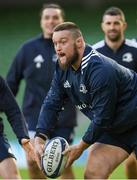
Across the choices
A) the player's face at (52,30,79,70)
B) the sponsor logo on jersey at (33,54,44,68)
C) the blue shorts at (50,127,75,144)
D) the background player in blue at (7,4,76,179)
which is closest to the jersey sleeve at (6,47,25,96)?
the background player in blue at (7,4,76,179)

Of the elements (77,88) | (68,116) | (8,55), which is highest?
(77,88)

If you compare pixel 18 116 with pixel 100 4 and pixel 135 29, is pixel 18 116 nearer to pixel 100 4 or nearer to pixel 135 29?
pixel 135 29

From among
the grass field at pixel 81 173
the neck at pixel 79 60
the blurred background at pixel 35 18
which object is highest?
the neck at pixel 79 60

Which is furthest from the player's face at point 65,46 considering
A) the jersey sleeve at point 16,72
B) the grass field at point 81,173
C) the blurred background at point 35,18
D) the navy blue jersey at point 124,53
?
the blurred background at point 35,18

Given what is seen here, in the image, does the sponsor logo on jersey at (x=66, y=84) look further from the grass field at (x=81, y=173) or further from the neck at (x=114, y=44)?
the grass field at (x=81, y=173)

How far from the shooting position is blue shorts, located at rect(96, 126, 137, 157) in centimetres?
667

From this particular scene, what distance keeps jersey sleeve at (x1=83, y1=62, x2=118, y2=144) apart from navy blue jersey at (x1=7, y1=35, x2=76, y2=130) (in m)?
2.63

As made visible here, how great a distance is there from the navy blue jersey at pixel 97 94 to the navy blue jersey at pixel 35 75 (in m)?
2.22

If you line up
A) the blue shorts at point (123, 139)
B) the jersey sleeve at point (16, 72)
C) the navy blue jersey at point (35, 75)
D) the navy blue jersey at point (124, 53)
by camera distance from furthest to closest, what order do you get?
the jersey sleeve at point (16, 72), the navy blue jersey at point (35, 75), the navy blue jersey at point (124, 53), the blue shorts at point (123, 139)

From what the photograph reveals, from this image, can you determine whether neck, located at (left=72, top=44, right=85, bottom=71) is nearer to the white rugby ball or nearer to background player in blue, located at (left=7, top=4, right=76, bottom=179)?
the white rugby ball

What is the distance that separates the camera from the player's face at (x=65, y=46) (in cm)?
633

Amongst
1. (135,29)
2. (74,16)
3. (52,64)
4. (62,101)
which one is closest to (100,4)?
(74,16)

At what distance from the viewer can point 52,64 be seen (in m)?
9.19

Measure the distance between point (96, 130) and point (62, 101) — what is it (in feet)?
2.02
